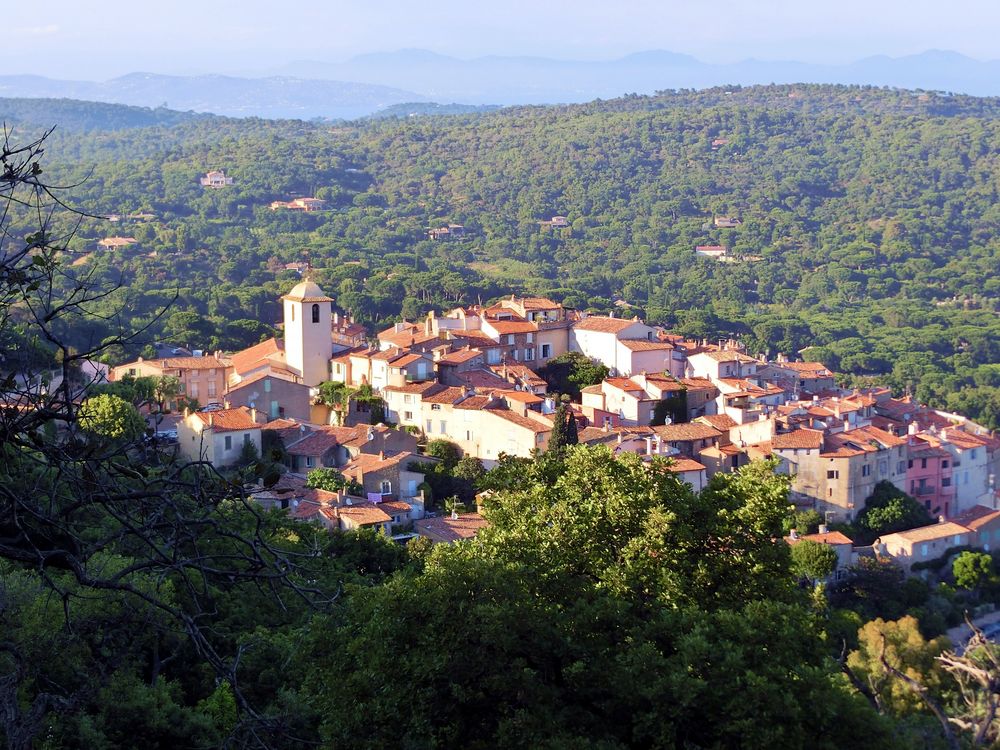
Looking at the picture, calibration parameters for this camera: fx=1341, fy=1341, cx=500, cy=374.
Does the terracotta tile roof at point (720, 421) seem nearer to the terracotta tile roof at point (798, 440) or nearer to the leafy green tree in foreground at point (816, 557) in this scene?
the terracotta tile roof at point (798, 440)

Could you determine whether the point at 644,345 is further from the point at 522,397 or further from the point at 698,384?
the point at 522,397

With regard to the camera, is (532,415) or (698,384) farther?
(698,384)

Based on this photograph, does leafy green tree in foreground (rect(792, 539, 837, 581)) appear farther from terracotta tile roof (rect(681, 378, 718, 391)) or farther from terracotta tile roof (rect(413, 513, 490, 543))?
terracotta tile roof (rect(681, 378, 718, 391))

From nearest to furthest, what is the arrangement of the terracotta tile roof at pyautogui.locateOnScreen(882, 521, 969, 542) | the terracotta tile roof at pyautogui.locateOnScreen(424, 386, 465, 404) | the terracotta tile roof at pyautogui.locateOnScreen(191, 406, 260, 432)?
the terracotta tile roof at pyautogui.locateOnScreen(191, 406, 260, 432), the terracotta tile roof at pyautogui.locateOnScreen(882, 521, 969, 542), the terracotta tile roof at pyautogui.locateOnScreen(424, 386, 465, 404)

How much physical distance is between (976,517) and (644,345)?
853 cm

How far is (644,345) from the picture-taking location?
32531 mm

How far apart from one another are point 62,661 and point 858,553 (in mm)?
19748

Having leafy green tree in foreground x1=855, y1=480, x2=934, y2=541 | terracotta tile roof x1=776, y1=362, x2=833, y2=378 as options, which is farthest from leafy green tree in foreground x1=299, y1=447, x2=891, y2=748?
terracotta tile roof x1=776, y1=362, x2=833, y2=378

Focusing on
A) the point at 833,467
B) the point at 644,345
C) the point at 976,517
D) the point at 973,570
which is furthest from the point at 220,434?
the point at 976,517

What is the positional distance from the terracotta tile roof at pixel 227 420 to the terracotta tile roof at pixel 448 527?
4086 mm

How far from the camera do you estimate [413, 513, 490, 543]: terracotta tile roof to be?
22141mm

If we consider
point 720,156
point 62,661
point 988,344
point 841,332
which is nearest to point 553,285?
point 841,332

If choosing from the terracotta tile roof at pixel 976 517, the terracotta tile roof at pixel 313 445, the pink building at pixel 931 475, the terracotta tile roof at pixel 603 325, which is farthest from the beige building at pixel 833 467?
the terracotta tile roof at pixel 313 445

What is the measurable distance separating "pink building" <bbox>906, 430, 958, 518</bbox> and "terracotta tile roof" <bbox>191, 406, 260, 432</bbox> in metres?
14.6
